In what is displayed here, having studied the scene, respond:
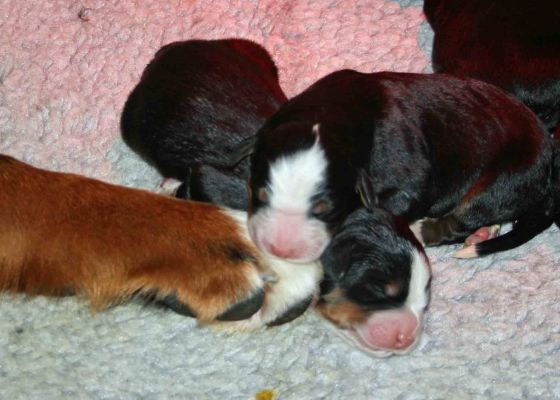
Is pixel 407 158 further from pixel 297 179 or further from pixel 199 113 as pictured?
pixel 199 113

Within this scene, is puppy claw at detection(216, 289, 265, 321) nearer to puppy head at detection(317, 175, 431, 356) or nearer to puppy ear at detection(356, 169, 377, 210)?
puppy head at detection(317, 175, 431, 356)

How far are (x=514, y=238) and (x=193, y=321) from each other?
910mm

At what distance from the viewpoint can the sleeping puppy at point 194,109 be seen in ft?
8.04

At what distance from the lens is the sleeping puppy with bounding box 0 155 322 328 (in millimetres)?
1894

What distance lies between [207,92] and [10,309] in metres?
0.78

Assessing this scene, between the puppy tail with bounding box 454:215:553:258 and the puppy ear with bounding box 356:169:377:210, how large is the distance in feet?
1.31

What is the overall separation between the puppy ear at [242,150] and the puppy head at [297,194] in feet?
0.35

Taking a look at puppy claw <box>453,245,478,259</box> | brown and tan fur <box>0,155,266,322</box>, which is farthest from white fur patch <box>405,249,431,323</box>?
brown and tan fur <box>0,155,266,322</box>

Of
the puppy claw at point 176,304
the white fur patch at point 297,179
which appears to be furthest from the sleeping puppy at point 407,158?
the puppy claw at point 176,304

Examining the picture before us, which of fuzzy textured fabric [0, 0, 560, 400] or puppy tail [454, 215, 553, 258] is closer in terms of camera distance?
fuzzy textured fabric [0, 0, 560, 400]

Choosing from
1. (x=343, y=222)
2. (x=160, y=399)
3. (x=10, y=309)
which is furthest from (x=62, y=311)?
(x=343, y=222)

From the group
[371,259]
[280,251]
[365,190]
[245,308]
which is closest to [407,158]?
[365,190]

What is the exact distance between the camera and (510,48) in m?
2.72

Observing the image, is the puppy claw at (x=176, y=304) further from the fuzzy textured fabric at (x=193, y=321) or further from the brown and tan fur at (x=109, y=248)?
the fuzzy textured fabric at (x=193, y=321)
